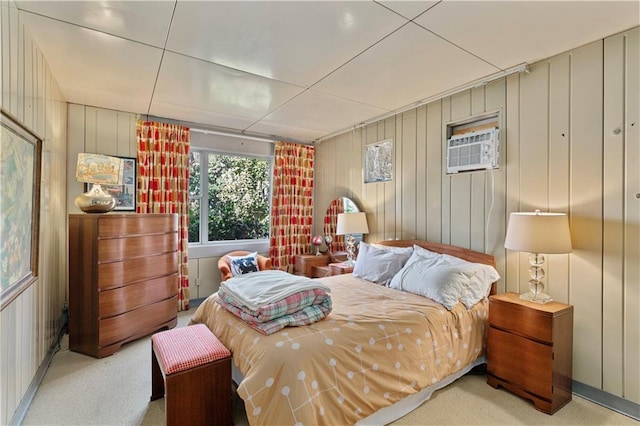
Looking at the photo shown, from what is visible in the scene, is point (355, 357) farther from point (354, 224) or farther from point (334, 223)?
point (334, 223)

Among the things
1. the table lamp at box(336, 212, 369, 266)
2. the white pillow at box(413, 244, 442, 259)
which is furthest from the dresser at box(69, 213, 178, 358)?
the white pillow at box(413, 244, 442, 259)

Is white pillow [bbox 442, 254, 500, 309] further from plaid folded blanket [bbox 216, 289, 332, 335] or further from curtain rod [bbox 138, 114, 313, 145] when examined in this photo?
curtain rod [bbox 138, 114, 313, 145]

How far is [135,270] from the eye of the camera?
3076mm

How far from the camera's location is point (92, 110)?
3.60 meters

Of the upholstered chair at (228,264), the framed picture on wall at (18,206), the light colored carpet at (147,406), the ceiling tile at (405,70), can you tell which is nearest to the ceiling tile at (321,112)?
the ceiling tile at (405,70)

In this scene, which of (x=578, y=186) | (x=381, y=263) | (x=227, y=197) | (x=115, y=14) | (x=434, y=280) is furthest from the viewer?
(x=227, y=197)

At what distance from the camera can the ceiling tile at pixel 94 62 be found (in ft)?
6.91

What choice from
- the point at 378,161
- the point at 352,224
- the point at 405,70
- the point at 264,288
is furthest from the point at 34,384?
the point at 378,161

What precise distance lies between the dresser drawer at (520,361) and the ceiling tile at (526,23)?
81.8 inches

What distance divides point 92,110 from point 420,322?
4.06 m

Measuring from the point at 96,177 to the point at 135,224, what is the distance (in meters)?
0.55

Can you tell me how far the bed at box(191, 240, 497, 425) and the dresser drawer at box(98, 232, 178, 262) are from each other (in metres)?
1.06

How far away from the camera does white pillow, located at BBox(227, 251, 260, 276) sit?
425cm

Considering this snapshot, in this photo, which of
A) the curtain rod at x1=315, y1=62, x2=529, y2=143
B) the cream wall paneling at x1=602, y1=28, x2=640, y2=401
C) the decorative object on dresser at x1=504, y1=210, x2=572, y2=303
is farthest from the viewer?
the curtain rod at x1=315, y1=62, x2=529, y2=143
